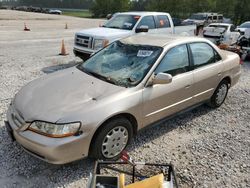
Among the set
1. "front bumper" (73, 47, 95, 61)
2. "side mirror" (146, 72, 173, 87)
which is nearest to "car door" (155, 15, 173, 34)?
"front bumper" (73, 47, 95, 61)

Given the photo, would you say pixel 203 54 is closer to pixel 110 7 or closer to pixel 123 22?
pixel 123 22

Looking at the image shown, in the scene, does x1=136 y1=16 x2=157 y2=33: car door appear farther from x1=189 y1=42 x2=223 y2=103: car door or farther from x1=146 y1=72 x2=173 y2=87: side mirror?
x1=146 y1=72 x2=173 y2=87: side mirror

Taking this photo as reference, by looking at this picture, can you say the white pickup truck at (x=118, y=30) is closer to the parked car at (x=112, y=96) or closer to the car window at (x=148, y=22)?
the car window at (x=148, y=22)

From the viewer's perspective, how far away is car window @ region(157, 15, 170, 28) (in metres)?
9.75

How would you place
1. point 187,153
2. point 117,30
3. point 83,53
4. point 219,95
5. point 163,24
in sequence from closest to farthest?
point 187,153 < point 219,95 < point 83,53 < point 117,30 < point 163,24

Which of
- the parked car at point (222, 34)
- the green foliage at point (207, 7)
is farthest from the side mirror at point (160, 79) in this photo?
the green foliage at point (207, 7)

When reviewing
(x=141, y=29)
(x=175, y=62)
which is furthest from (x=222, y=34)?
(x=175, y=62)

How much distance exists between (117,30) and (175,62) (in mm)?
4901

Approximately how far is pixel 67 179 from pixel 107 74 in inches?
62.1

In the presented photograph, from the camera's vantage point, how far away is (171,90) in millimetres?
4129

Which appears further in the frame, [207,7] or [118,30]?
[207,7]

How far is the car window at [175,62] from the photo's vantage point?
160 inches

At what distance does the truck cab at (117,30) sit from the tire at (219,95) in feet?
12.4

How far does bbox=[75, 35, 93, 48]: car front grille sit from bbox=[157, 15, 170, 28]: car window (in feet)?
Result: 9.29
